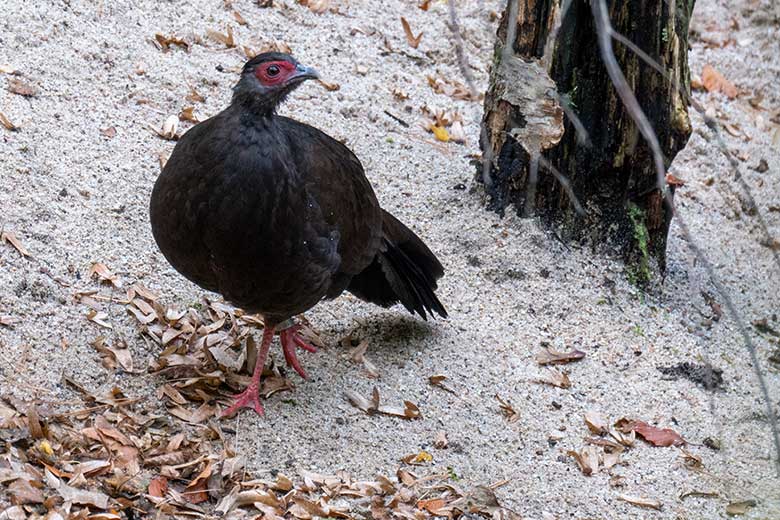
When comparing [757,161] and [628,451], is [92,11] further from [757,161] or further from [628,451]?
[757,161]

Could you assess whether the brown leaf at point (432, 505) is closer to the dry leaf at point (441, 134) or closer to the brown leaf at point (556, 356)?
the brown leaf at point (556, 356)

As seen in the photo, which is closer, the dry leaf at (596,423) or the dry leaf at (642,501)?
the dry leaf at (642,501)

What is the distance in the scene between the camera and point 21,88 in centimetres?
543

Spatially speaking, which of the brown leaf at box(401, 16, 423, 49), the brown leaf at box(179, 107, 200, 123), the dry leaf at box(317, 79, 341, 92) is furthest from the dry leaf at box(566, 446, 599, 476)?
the brown leaf at box(401, 16, 423, 49)

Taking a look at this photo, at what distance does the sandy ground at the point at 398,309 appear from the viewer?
420 cm

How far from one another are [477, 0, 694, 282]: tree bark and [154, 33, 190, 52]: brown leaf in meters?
2.24

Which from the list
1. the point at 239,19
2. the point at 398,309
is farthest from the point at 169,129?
the point at 398,309

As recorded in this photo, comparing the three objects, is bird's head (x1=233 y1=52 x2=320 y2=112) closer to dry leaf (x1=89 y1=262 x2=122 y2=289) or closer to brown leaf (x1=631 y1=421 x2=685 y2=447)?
dry leaf (x1=89 y1=262 x2=122 y2=289)

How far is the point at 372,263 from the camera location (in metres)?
4.87

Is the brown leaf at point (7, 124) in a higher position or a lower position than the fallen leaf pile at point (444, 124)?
lower

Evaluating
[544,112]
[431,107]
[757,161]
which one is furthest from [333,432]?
[757,161]

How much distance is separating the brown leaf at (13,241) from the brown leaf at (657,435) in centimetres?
306

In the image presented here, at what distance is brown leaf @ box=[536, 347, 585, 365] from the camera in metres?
4.99

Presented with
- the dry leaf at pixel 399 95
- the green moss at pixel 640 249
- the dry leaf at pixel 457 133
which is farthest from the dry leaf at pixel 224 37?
the green moss at pixel 640 249
